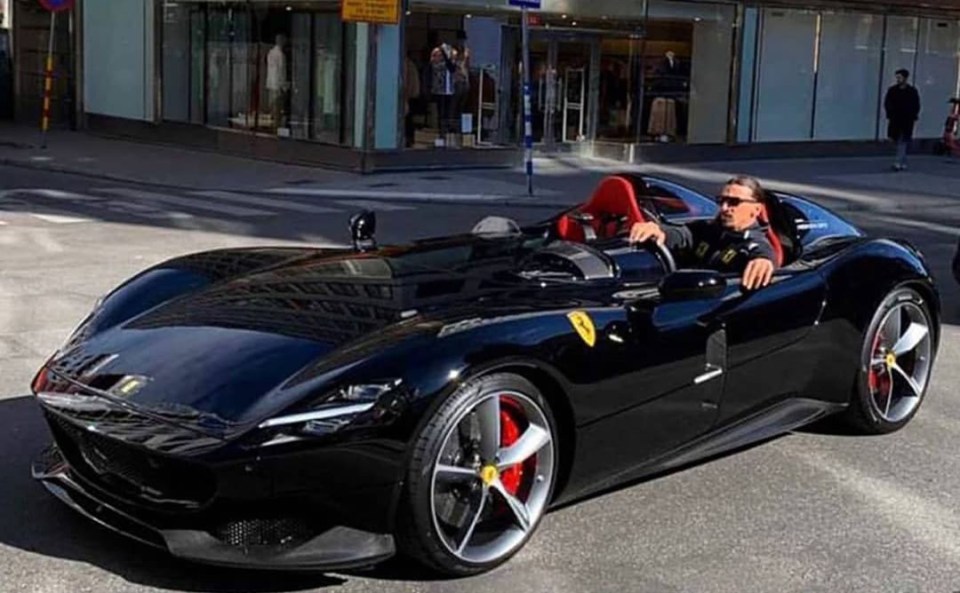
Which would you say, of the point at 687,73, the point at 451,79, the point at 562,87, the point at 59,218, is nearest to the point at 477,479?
Answer: the point at 59,218

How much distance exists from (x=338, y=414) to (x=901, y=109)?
2158 cm

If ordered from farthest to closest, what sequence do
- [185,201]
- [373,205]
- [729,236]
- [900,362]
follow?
[373,205] → [185,201] → [900,362] → [729,236]

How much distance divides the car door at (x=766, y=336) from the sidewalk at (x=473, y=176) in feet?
38.4

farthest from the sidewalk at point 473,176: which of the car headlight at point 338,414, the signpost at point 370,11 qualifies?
the car headlight at point 338,414

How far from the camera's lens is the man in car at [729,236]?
5676 millimetres

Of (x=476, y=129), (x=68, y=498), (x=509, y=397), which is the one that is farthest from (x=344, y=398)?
(x=476, y=129)

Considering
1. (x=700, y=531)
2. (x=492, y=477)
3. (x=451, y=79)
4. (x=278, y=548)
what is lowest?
(x=700, y=531)

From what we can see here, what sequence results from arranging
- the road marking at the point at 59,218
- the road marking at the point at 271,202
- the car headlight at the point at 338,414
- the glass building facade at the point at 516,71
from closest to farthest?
the car headlight at the point at 338,414, the road marking at the point at 59,218, the road marking at the point at 271,202, the glass building facade at the point at 516,71

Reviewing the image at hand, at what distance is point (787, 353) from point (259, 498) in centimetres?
261

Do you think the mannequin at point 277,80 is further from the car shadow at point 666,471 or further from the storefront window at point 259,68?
the car shadow at point 666,471

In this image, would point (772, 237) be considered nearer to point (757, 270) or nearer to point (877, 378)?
point (757, 270)

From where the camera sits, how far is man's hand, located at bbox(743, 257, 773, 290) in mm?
5469

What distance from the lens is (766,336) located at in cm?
545

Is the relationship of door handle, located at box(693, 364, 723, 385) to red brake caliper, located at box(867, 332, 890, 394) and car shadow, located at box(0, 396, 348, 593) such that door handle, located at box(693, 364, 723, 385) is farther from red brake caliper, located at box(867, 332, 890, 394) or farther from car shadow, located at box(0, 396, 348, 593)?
car shadow, located at box(0, 396, 348, 593)
